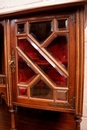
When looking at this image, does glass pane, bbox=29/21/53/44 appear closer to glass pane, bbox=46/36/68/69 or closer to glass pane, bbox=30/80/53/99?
glass pane, bbox=46/36/68/69

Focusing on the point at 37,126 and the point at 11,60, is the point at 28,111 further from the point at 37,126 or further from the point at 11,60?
the point at 11,60

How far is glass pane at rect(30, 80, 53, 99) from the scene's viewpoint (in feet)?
2.38

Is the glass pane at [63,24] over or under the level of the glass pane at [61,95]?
over

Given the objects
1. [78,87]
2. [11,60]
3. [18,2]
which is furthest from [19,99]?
[18,2]

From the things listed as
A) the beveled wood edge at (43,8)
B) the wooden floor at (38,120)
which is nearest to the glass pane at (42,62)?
the beveled wood edge at (43,8)

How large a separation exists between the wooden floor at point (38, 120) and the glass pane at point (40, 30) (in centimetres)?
68

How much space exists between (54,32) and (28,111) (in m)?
0.89

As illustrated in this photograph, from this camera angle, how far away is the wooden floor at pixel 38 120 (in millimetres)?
994

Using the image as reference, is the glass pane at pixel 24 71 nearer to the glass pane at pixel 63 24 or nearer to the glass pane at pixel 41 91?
the glass pane at pixel 41 91

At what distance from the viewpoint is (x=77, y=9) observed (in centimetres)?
64

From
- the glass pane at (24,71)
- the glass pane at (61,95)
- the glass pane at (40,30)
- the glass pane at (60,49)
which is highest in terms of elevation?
the glass pane at (40,30)

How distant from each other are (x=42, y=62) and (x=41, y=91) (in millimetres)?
174

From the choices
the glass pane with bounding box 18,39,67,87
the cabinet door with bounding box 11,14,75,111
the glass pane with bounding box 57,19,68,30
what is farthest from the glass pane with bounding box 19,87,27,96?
the glass pane with bounding box 57,19,68,30

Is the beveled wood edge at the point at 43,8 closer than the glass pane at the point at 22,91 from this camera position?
Yes
